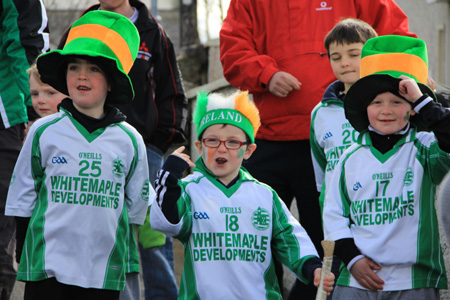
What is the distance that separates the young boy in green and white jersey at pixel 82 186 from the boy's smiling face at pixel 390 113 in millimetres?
1363

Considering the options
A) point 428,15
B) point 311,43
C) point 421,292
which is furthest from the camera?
point 428,15

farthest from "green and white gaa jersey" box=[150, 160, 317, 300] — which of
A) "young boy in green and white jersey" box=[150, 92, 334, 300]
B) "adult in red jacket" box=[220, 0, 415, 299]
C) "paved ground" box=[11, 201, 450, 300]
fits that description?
"paved ground" box=[11, 201, 450, 300]

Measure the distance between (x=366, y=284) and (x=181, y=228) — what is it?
1.05m

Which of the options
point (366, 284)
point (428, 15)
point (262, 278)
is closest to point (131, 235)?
point (262, 278)

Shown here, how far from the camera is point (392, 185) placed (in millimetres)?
5254

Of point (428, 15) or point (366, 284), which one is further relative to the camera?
point (428, 15)

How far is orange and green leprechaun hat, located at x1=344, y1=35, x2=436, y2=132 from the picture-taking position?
5.41m

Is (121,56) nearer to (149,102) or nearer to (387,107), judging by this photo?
(149,102)

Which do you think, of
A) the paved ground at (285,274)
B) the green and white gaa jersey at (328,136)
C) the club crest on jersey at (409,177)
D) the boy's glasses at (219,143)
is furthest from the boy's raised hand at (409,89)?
the paved ground at (285,274)

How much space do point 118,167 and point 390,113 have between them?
61.4 inches

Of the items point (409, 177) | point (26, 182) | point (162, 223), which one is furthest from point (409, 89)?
point (26, 182)

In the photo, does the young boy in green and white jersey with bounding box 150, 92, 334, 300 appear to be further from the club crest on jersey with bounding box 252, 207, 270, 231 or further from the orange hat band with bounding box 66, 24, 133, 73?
the orange hat band with bounding box 66, 24, 133, 73

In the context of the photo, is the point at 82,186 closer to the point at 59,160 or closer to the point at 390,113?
the point at 59,160

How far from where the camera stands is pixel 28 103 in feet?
21.6
